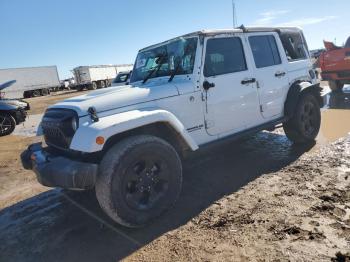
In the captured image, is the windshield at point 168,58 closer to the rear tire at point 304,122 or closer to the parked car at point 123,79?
the parked car at point 123,79

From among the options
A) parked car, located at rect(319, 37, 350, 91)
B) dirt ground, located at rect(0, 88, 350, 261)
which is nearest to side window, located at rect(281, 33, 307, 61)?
dirt ground, located at rect(0, 88, 350, 261)

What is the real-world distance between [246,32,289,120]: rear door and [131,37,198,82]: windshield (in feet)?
3.58

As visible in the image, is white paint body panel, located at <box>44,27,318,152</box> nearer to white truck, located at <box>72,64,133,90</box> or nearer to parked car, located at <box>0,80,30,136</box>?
parked car, located at <box>0,80,30,136</box>

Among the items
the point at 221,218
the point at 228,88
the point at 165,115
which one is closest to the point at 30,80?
the point at 228,88

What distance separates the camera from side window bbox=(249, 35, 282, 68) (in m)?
4.86

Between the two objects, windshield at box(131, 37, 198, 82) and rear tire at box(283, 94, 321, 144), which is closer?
windshield at box(131, 37, 198, 82)

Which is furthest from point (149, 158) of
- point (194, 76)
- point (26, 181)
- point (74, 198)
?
point (26, 181)

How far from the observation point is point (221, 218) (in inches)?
A: 136

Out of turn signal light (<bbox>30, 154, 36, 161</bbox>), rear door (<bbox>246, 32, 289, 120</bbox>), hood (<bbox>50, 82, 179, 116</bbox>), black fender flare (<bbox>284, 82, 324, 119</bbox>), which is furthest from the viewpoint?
black fender flare (<bbox>284, 82, 324, 119</bbox>)

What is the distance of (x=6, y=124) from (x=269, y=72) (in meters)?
9.68

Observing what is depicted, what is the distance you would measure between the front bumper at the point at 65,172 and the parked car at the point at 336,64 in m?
9.16

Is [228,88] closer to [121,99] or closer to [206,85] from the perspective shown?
[206,85]

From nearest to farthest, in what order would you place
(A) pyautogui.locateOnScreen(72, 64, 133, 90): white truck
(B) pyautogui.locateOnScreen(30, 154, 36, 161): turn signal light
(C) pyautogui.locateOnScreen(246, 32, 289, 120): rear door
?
(B) pyautogui.locateOnScreen(30, 154, 36, 161): turn signal light
(C) pyautogui.locateOnScreen(246, 32, 289, 120): rear door
(A) pyautogui.locateOnScreen(72, 64, 133, 90): white truck

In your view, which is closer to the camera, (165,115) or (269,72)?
(165,115)
